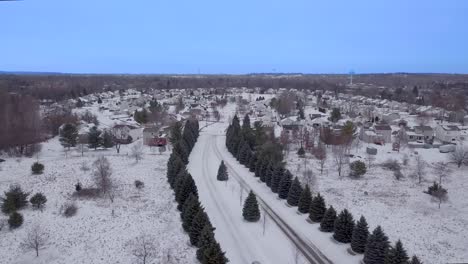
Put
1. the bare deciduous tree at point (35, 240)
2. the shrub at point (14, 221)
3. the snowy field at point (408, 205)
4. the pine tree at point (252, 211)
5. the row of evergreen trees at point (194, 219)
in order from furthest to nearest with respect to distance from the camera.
→ 1. the pine tree at point (252, 211)
2. the shrub at point (14, 221)
3. the snowy field at point (408, 205)
4. the bare deciduous tree at point (35, 240)
5. the row of evergreen trees at point (194, 219)

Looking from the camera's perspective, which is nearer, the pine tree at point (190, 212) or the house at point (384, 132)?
the pine tree at point (190, 212)

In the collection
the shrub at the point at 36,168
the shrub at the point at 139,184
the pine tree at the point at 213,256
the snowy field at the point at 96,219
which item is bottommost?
the snowy field at the point at 96,219

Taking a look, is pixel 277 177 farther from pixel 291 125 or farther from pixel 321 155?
pixel 291 125

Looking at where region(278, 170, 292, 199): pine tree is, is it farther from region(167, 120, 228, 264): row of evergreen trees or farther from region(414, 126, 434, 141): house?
region(414, 126, 434, 141): house

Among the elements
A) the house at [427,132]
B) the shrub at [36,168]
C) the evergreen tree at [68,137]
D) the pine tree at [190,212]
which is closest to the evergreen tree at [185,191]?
the pine tree at [190,212]

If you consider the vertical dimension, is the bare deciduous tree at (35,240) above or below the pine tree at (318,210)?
below

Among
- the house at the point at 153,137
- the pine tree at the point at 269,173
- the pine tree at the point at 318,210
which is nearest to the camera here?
the pine tree at the point at 318,210

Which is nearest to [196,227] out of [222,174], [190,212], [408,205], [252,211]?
[190,212]

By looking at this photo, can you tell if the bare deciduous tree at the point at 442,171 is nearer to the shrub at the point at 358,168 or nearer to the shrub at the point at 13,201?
the shrub at the point at 358,168

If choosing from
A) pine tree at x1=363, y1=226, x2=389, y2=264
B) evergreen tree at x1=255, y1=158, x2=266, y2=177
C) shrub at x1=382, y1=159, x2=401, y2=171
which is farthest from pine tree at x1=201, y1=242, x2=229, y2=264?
shrub at x1=382, y1=159, x2=401, y2=171
